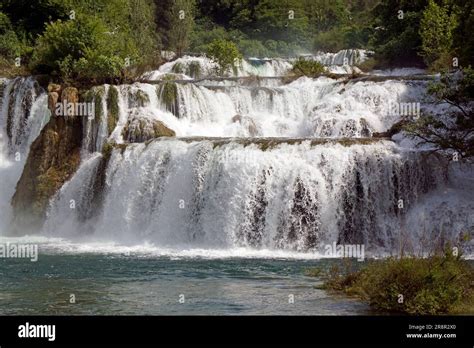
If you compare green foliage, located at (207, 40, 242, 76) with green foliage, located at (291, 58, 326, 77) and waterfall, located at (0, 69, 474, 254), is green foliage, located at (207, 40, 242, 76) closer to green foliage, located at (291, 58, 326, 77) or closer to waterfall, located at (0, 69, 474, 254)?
green foliage, located at (291, 58, 326, 77)

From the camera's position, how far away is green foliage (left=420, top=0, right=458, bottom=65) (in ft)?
129

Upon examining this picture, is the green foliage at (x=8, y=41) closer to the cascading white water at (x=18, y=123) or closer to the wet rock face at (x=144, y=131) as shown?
the cascading white water at (x=18, y=123)

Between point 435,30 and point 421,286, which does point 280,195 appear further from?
point 435,30

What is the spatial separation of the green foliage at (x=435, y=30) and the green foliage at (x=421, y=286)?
26.7m

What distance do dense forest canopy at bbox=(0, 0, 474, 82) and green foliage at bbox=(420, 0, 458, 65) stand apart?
0.05m

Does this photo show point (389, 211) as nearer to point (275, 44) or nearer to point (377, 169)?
point (377, 169)

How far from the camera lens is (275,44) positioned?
73.8m

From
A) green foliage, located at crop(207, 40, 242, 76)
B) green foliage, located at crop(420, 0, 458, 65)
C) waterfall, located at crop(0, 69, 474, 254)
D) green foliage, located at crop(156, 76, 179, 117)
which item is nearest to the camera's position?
waterfall, located at crop(0, 69, 474, 254)

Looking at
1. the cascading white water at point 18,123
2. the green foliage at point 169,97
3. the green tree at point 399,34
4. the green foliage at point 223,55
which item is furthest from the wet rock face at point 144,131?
the green tree at point 399,34

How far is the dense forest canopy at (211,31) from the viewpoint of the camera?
3412 centimetres

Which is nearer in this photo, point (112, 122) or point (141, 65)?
point (112, 122)

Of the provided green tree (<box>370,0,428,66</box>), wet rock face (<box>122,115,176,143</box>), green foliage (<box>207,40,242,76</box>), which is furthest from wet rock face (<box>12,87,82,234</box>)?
green tree (<box>370,0,428,66</box>)
